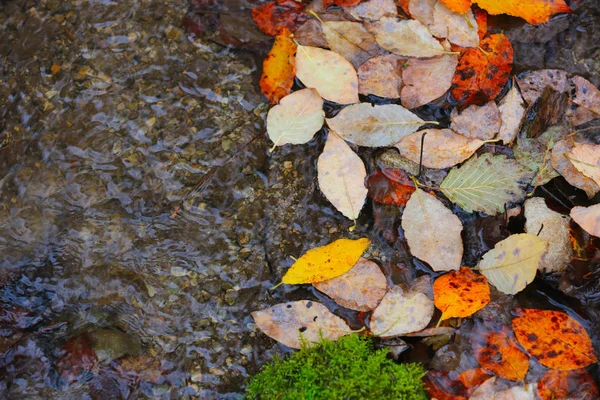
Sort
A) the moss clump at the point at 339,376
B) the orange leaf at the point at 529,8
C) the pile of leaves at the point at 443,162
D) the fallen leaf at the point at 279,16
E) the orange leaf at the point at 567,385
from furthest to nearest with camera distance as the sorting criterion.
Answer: the fallen leaf at the point at 279,16, the orange leaf at the point at 529,8, the pile of leaves at the point at 443,162, the orange leaf at the point at 567,385, the moss clump at the point at 339,376

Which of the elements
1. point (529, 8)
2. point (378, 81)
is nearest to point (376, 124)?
point (378, 81)

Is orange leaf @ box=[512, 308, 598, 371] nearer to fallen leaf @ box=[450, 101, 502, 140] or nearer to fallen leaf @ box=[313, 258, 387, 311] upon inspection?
fallen leaf @ box=[313, 258, 387, 311]

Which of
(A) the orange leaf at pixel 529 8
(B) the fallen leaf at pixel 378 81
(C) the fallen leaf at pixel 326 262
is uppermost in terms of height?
(A) the orange leaf at pixel 529 8

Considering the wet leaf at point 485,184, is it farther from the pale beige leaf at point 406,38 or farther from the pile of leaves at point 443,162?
the pale beige leaf at point 406,38

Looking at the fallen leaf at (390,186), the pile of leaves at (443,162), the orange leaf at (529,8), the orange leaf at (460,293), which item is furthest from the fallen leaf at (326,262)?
the orange leaf at (529,8)

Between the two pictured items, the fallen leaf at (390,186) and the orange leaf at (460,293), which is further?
the fallen leaf at (390,186)

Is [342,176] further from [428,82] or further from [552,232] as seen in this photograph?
[552,232]

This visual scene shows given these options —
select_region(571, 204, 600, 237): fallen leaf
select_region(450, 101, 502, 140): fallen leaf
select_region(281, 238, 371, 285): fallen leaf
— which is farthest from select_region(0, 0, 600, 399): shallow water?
select_region(450, 101, 502, 140): fallen leaf
